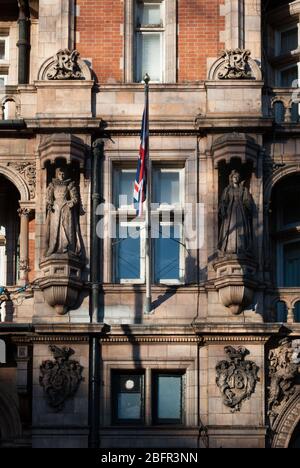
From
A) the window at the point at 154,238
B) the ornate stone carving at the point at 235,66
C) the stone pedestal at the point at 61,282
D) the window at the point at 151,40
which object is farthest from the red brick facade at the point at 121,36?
the stone pedestal at the point at 61,282

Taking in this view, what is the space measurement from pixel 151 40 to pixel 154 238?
4.25m

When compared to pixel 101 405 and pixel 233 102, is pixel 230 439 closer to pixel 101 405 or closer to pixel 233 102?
pixel 101 405

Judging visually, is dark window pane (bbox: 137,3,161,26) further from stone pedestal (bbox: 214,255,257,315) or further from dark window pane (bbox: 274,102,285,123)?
stone pedestal (bbox: 214,255,257,315)

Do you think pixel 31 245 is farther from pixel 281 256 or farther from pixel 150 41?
pixel 281 256

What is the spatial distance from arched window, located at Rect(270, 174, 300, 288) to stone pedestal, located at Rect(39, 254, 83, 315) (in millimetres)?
4290

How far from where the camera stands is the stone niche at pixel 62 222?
39.1 m

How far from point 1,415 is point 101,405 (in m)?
2.06

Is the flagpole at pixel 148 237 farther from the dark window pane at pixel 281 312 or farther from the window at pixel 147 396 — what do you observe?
the dark window pane at pixel 281 312

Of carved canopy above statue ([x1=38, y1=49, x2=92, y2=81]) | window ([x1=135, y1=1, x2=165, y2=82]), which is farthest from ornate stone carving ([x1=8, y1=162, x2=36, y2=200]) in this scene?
window ([x1=135, y1=1, x2=165, y2=82])

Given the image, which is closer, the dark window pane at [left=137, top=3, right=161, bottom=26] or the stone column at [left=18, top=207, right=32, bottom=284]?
the stone column at [left=18, top=207, right=32, bottom=284]

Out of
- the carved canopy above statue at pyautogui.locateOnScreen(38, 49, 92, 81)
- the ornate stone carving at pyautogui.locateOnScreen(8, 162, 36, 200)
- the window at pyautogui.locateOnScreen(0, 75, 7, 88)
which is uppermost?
the window at pyautogui.locateOnScreen(0, 75, 7, 88)

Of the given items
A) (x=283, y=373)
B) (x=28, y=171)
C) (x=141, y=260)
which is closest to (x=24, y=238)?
(x=28, y=171)

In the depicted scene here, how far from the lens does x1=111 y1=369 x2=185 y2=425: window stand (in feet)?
128

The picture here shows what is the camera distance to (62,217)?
1556 inches
